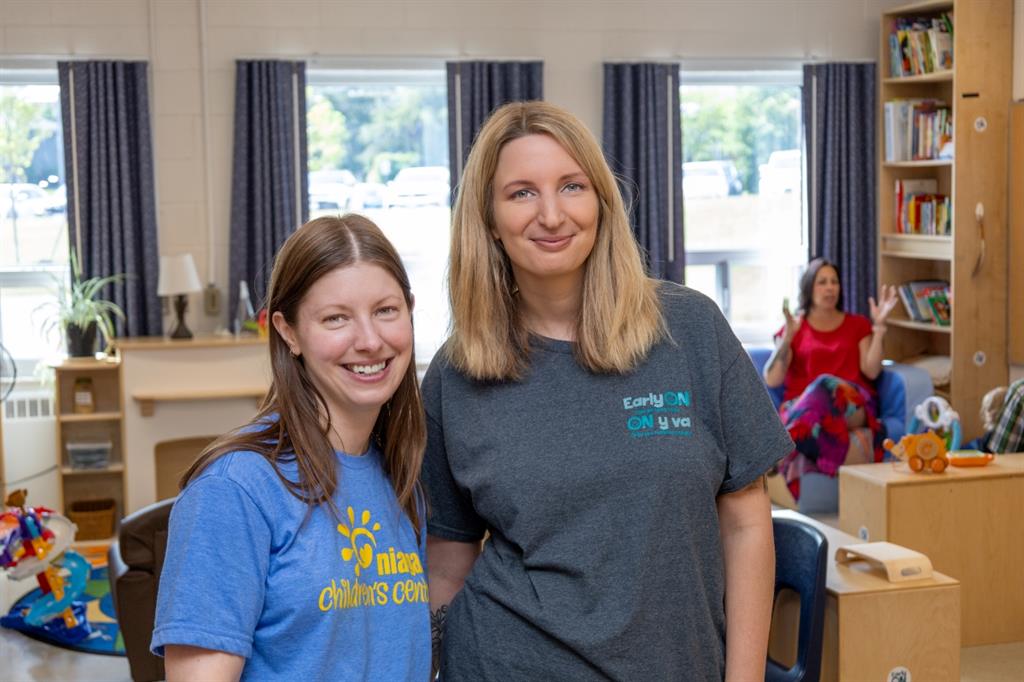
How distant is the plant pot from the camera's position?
20.1 ft

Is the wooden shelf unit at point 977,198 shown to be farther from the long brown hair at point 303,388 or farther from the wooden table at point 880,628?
the long brown hair at point 303,388

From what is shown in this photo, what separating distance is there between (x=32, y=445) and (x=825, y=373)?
4099mm

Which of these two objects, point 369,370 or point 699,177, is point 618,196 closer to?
point 369,370

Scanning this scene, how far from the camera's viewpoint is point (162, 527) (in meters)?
3.96

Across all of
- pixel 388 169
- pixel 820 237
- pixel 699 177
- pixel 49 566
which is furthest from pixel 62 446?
pixel 820 237

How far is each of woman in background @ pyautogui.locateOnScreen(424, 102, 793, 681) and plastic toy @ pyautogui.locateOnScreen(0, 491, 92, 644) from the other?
2.99 meters

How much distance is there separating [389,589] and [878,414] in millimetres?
5163

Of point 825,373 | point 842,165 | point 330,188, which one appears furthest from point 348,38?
point 825,373

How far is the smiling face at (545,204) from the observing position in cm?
170

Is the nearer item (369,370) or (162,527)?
(369,370)

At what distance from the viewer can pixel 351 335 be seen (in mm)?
1548

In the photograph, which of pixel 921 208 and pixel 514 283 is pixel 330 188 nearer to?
pixel 921 208

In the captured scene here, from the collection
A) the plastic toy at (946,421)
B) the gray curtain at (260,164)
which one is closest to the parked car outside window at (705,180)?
the gray curtain at (260,164)

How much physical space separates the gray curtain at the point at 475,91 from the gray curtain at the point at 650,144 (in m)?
0.47
